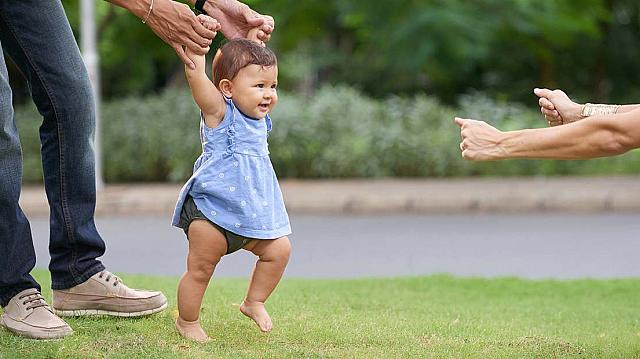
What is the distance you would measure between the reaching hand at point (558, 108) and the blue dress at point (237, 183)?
1.07 m

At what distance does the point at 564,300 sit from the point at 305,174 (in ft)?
26.7

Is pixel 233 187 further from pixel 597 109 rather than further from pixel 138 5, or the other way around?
pixel 597 109

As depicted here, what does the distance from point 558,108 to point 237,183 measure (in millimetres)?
1243

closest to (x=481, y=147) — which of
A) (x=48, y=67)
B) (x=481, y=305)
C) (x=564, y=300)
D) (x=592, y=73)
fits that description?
(x=48, y=67)

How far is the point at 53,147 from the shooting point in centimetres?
416

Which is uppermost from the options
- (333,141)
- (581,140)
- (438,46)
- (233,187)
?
(438,46)

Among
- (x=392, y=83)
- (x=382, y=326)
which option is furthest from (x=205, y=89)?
(x=392, y=83)

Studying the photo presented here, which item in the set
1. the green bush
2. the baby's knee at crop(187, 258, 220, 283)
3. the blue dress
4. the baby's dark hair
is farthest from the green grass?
the green bush

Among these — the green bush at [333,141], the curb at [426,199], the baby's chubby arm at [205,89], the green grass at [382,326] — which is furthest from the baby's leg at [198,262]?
the green bush at [333,141]

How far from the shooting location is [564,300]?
5.92m

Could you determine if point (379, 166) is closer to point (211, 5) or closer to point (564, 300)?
point (564, 300)

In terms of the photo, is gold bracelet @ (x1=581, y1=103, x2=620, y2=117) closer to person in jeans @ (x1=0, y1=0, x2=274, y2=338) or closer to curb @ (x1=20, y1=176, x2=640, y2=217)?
person in jeans @ (x1=0, y1=0, x2=274, y2=338)

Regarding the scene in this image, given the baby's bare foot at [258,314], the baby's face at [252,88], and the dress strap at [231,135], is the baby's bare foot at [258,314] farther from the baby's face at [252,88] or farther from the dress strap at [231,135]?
the baby's face at [252,88]

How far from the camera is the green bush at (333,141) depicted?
1361 cm
